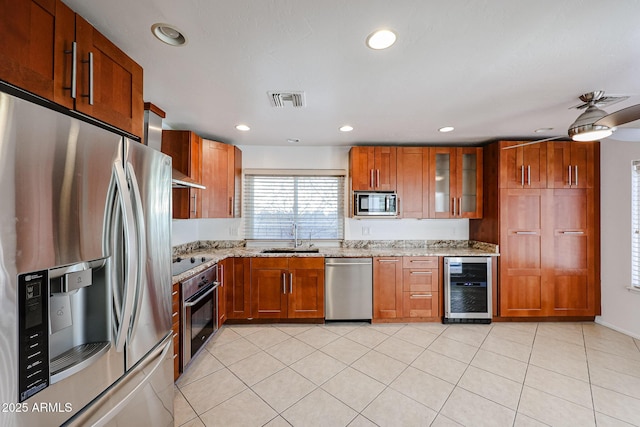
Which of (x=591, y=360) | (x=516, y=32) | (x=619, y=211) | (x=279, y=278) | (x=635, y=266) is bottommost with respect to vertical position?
(x=591, y=360)

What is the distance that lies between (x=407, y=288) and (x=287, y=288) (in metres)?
1.53

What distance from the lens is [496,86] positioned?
1925 mm

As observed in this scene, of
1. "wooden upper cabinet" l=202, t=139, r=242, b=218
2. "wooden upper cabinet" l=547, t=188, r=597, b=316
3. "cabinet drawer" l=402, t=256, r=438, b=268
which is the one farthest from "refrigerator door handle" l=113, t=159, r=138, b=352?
"wooden upper cabinet" l=547, t=188, r=597, b=316

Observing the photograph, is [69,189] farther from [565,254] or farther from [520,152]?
[565,254]

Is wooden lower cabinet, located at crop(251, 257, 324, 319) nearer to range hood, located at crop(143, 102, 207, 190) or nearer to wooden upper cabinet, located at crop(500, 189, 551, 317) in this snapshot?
range hood, located at crop(143, 102, 207, 190)

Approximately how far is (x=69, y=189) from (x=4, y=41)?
1.86 ft

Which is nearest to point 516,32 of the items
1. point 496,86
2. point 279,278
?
point 496,86

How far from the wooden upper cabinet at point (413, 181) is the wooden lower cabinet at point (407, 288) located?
2.24 feet

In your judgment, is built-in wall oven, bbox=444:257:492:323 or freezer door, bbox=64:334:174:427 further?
built-in wall oven, bbox=444:257:492:323

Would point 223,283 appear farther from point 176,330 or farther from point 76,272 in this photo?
point 76,272

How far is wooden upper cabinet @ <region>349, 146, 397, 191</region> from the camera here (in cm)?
341

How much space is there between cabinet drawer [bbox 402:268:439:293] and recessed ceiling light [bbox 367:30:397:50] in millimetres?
2546

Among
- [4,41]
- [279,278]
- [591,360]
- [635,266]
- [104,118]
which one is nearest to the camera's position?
[4,41]

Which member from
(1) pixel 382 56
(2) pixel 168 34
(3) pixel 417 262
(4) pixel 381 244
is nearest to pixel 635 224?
(3) pixel 417 262
